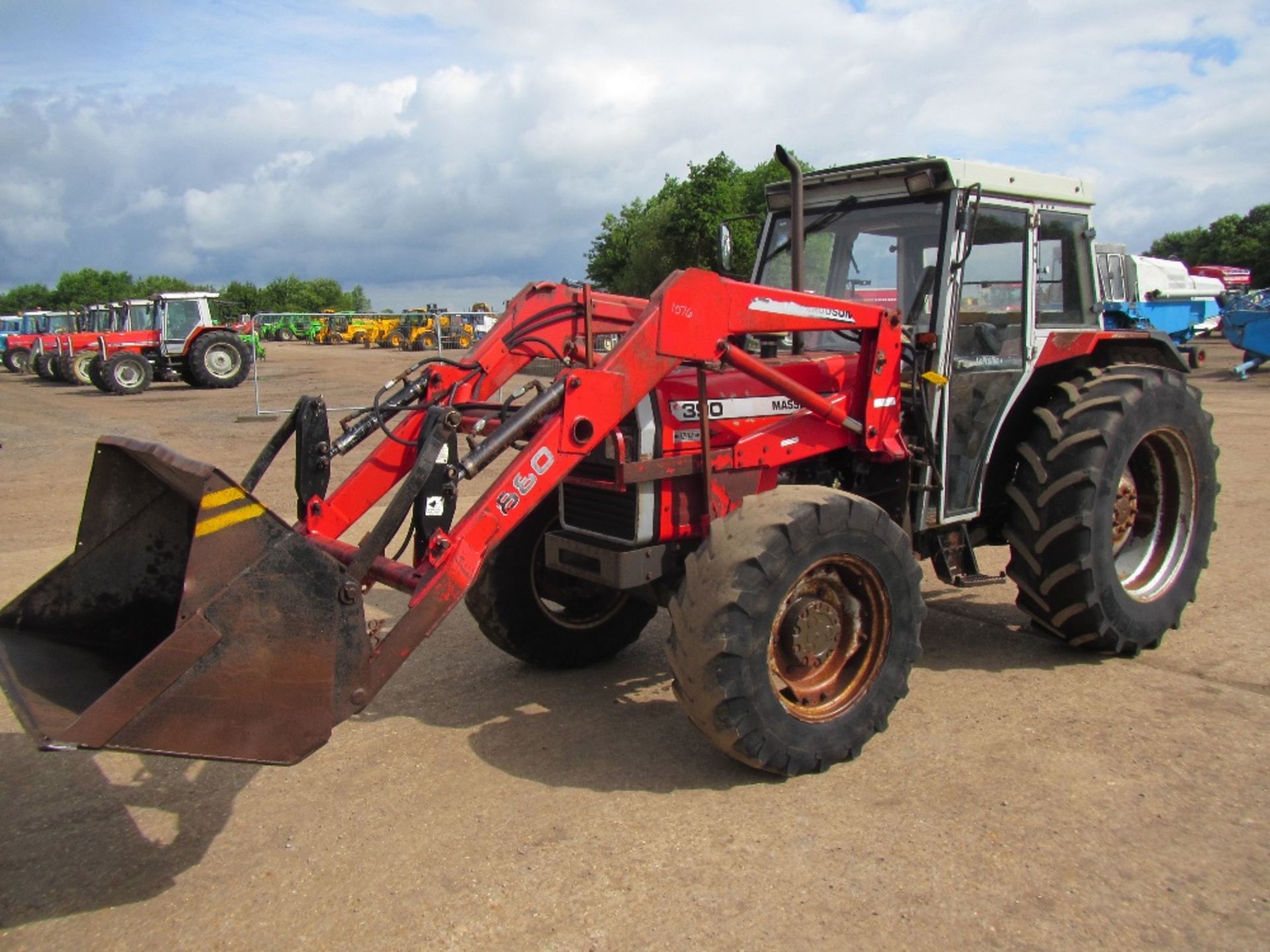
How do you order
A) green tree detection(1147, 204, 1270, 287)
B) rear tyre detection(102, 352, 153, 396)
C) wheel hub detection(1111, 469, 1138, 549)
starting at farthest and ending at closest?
green tree detection(1147, 204, 1270, 287)
rear tyre detection(102, 352, 153, 396)
wheel hub detection(1111, 469, 1138, 549)

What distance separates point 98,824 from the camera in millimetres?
3717

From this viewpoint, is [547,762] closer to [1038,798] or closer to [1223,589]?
[1038,798]

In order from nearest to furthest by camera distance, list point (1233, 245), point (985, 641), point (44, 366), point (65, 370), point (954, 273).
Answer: point (954, 273)
point (985, 641)
point (65, 370)
point (44, 366)
point (1233, 245)

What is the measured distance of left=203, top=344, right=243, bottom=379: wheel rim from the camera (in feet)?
88.0

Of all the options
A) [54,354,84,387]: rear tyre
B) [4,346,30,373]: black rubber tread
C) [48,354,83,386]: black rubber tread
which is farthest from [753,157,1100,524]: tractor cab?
[4,346,30,373]: black rubber tread

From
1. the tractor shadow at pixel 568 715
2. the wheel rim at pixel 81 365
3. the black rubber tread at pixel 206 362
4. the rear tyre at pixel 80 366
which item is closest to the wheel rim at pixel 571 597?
the tractor shadow at pixel 568 715

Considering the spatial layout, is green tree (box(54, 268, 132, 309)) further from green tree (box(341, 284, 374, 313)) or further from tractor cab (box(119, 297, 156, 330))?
tractor cab (box(119, 297, 156, 330))

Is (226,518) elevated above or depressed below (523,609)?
above

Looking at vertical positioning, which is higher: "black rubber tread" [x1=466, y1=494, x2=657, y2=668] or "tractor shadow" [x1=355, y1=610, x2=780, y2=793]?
"black rubber tread" [x1=466, y1=494, x2=657, y2=668]

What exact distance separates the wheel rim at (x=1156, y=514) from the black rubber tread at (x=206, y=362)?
25513mm

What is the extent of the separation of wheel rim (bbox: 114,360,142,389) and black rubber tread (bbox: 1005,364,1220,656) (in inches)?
1024

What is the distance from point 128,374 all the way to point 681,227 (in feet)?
50.6

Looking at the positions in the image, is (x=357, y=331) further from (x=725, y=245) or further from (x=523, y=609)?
(x=523, y=609)

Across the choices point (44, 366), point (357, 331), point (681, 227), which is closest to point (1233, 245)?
point (681, 227)
